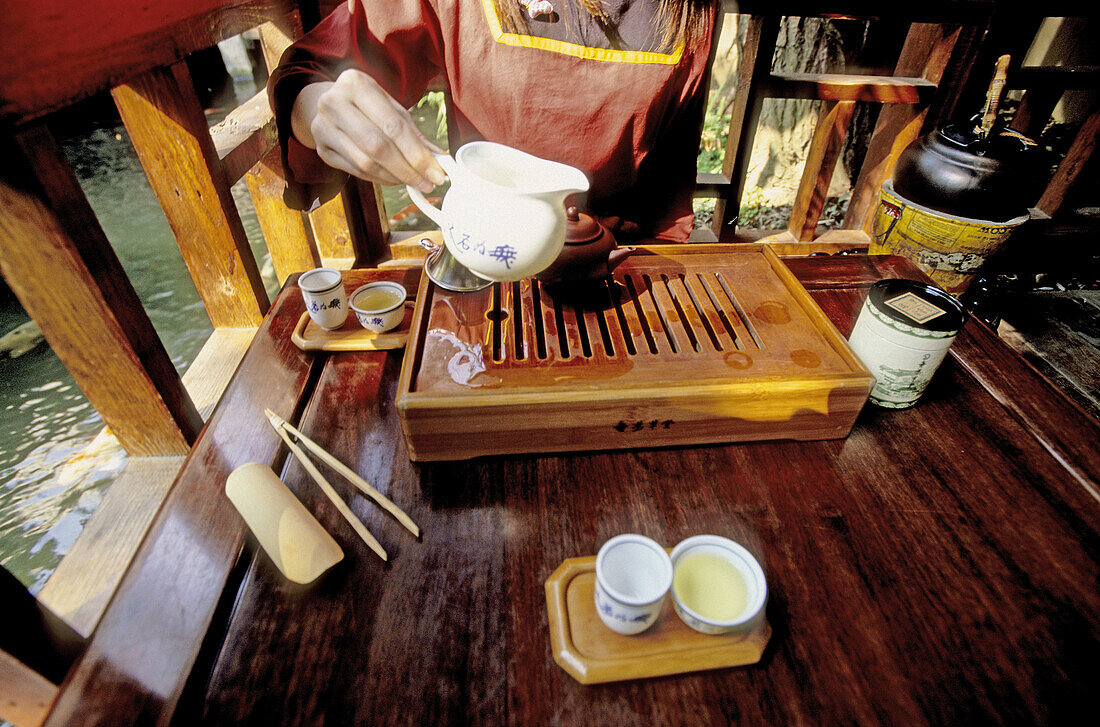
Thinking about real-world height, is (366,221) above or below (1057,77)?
below

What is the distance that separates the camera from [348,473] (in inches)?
44.4

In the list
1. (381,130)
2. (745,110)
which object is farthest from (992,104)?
(381,130)

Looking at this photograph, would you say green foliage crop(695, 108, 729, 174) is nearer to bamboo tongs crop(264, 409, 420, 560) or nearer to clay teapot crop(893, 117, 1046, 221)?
clay teapot crop(893, 117, 1046, 221)

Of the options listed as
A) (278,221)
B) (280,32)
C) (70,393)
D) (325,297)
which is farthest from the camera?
(70,393)

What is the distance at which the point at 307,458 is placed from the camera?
1.18m

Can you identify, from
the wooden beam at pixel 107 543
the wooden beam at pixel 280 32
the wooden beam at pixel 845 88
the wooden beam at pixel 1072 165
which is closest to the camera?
the wooden beam at pixel 107 543

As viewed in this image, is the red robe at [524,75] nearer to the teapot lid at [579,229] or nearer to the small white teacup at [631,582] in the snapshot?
the teapot lid at [579,229]

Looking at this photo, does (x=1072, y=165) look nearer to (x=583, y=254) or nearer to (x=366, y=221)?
(x=583, y=254)

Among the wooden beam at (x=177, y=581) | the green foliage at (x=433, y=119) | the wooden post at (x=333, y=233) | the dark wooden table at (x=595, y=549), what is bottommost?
the green foliage at (x=433, y=119)

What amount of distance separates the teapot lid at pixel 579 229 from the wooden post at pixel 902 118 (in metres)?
2.47

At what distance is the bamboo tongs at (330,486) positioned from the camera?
1039 mm

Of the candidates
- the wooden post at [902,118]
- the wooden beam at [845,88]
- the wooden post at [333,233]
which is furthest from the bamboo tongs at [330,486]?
the wooden post at [902,118]

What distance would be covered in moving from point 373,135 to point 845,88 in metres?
2.55

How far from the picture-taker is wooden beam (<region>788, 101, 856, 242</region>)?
279 centimetres
